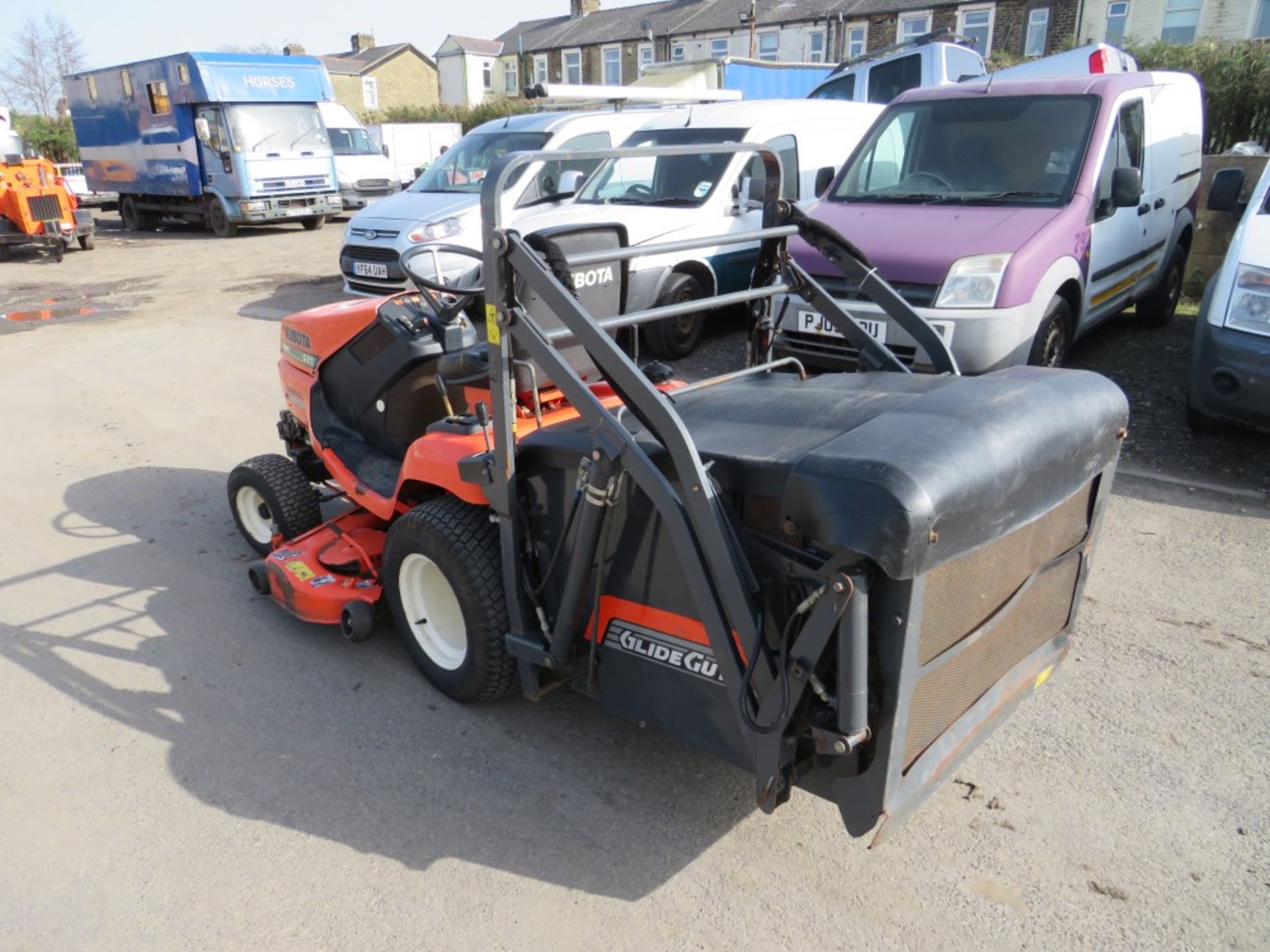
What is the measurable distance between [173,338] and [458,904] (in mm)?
8825

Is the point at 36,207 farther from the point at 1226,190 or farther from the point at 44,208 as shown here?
the point at 1226,190

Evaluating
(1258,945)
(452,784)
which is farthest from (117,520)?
(1258,945)

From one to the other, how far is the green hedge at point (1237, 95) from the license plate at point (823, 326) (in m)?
11.0

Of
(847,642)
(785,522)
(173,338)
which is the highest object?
(785,522)

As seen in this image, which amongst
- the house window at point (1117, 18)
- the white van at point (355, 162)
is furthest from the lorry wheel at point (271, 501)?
the house window at point (1117, 18)

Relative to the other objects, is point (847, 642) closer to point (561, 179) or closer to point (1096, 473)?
point (1096, 473)

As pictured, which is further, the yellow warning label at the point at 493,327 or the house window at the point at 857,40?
the house window at the point at 857,40

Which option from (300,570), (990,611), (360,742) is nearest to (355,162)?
(300,570)

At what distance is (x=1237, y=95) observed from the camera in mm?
13969

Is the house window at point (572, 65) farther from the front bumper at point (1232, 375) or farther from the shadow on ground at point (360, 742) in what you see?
the shadow on ground at point (360, 742)

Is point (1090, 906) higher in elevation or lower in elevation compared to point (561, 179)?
lower

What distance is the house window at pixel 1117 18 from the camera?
29.3 m

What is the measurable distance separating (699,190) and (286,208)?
45.5 ft

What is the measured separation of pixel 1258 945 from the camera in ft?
7.75
